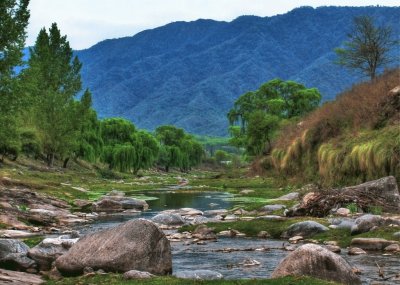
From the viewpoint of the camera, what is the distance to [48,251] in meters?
16.2

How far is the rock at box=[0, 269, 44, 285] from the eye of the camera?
12.3m

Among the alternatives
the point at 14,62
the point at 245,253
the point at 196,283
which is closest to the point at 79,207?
the point at 14,62

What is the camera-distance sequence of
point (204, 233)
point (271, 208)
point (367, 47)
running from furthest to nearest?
point (367, 47) → point (271, 208) → point (204, 233)

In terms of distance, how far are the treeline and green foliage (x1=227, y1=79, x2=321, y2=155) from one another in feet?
74.3

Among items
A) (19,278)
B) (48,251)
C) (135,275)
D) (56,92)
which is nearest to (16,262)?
(48,251)

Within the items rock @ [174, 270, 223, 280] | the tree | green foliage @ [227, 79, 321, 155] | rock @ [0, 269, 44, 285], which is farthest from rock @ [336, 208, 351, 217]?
green foliage @ [227, 79, 321, 155]

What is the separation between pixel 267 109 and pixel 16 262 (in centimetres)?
8548

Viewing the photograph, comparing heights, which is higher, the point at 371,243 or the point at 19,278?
the point at 371,243

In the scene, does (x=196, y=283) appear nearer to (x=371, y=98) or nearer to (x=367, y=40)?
(x=371, y=98)

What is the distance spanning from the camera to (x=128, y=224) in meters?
15.6

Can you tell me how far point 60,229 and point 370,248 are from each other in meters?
15.8

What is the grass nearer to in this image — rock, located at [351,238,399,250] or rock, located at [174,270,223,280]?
rock, located at [174,270,223,280]

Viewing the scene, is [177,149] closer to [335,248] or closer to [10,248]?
[335,248]

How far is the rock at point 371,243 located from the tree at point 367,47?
38417mm
